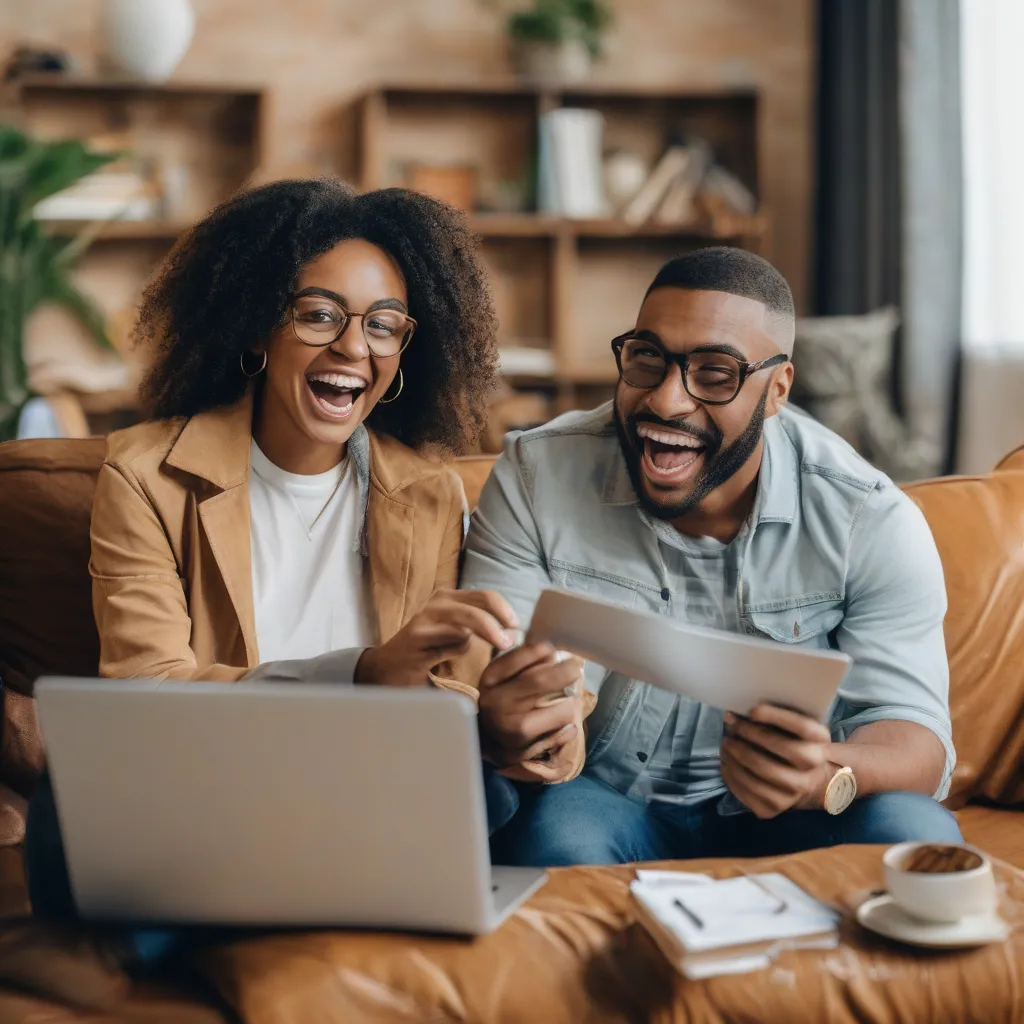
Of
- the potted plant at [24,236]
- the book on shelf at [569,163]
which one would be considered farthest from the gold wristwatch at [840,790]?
the book on shelf at [569,163]

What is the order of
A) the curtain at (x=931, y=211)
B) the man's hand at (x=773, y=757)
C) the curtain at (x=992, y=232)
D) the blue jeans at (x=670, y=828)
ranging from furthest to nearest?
the curtain at (x=931, y=211) → the curtain at (x=992, y=232) → the blue jeans at (x=670, y=828) → the man's hand at (x=773, y=757)

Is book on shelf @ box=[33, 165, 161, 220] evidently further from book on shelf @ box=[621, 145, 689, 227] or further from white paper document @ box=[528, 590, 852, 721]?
white paper document @ box=[528, 590, 852, 721]

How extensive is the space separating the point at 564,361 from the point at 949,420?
1.31 metres

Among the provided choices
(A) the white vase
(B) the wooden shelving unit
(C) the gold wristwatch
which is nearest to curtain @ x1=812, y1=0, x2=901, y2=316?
(B) the wooden shelving unit

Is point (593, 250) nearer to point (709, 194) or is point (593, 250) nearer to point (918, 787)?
point (709, 194)

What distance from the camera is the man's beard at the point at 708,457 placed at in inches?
64.2

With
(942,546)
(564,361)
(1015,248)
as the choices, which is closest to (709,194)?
(564,361)

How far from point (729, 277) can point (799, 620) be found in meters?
0.45

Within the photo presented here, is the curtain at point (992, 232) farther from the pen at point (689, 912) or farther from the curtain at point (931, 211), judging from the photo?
the pen at point (689, 912)

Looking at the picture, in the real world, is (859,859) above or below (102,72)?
below

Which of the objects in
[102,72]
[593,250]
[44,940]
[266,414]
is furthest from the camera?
[593,250]

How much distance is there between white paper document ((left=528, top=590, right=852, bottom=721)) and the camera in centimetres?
114

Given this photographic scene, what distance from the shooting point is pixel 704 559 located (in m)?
1.69

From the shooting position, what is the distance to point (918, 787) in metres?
1.53
